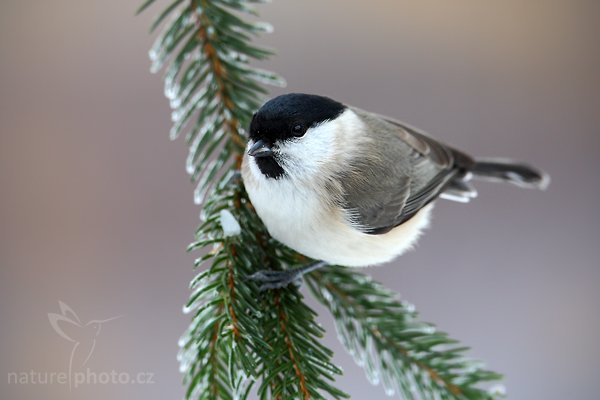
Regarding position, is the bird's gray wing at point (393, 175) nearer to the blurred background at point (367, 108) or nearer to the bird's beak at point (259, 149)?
the bird's beak at point (259, 149)

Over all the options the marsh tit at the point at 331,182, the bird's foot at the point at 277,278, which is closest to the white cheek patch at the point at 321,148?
the marsh tit at the point at 331,182

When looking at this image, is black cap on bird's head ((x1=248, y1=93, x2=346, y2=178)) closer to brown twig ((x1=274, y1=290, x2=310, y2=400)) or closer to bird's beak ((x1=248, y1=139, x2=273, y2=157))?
bird's beak ((x1=248, y1=139, x2=273, y2=157))

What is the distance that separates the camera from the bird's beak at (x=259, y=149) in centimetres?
90

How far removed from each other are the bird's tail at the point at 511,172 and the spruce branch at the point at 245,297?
19.2 inches

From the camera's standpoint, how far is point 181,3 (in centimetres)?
92

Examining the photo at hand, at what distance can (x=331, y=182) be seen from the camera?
0.98 meters

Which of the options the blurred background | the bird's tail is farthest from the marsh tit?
the blurred background

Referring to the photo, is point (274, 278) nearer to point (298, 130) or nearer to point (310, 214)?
point (310, 214)

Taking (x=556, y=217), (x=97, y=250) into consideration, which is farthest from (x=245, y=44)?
(x=556, y=217)

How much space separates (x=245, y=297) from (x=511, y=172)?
30.2 inches

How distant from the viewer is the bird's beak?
2.94 ft

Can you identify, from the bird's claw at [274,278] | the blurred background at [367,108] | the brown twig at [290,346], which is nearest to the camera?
the brown twig at [290,346]

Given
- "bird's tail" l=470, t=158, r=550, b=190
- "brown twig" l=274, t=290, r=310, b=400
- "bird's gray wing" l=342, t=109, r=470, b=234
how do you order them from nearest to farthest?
"brown twig" l=274, t=290, r=310, b=400, "bird's gray wing" l=342, t=109, r=470, b=234, "bird's tail" l=470, t=158, r=550, b=190

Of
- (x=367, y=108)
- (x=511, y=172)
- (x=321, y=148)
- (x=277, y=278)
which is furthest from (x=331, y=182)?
(x=367, y=108)
